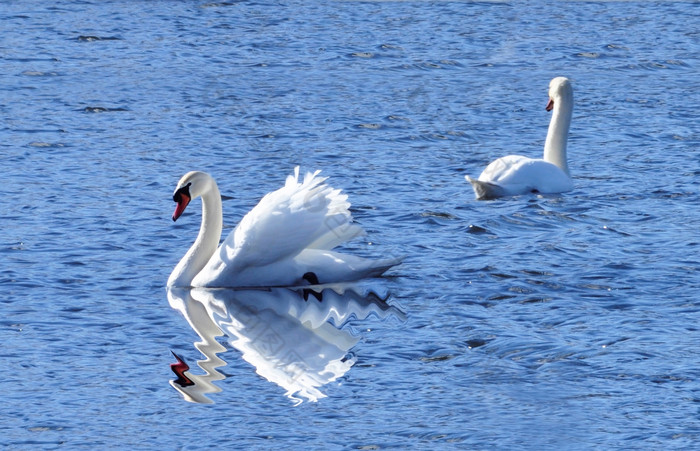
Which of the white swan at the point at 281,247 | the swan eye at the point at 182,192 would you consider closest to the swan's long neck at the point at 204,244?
the white swan at the point at 281,247

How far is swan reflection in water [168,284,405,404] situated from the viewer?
7.62 meters

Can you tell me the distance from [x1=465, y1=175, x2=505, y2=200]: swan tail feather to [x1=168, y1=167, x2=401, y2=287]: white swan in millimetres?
1930

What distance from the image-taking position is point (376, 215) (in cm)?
1102

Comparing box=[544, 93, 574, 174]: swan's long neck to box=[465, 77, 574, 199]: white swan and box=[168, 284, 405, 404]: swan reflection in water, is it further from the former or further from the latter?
box=[168, 284, 405, 404]: swan reflection in water

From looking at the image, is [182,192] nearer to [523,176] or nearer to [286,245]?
[286,245]

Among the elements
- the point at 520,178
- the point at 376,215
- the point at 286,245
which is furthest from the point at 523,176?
the point at 286,245

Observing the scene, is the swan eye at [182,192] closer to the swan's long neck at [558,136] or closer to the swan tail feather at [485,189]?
the swan tail feather at [485,189]

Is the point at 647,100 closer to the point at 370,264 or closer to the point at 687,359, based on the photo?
the point at 370,264

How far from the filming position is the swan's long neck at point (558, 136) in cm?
1241

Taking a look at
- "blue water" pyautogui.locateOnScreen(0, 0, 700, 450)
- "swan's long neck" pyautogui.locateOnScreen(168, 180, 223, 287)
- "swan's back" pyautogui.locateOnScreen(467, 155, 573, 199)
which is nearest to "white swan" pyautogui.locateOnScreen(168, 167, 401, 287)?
"swan's long neck" pyautogui.locateOnScreen(168, 180, 223, 287)

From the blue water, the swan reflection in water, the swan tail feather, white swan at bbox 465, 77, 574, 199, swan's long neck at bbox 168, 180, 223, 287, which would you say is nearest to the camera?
the blue water

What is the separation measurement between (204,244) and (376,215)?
1680mm

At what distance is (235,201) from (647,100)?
5199 mm

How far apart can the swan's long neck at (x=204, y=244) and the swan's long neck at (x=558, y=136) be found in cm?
356
